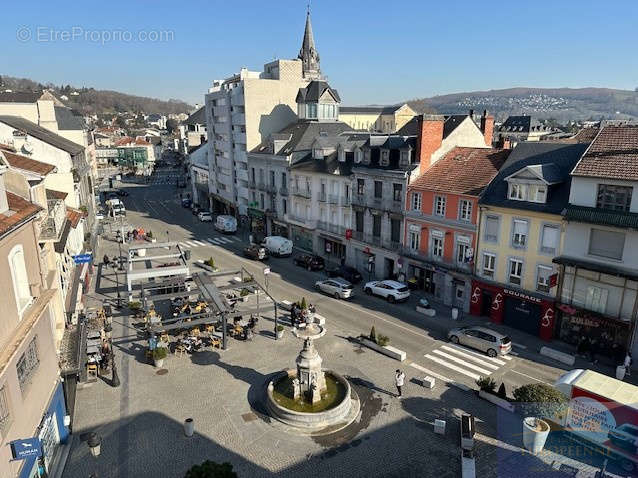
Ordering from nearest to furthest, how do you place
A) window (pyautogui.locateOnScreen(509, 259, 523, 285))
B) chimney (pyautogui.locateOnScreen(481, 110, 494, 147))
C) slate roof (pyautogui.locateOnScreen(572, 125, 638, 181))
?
1. slate roof (pyautogui.locateOnScreen(572, 125, 638, 181))
2. window (pyautogui.locateOnScreen(509, 259, 523, 285))
3. chimney (pyautogui.locateOnScreen(481, 110, 494, 147))

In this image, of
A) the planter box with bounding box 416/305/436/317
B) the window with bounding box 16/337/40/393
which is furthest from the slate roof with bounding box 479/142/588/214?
the window with bounding box 16/337/40/393

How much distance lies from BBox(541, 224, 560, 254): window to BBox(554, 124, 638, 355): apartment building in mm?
619

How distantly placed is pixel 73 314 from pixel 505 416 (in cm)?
2512

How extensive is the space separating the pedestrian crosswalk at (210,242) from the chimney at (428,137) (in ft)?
97.0

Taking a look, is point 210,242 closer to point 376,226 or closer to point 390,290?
point 376,226

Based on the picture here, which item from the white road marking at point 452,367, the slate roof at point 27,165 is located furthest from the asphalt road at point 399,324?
the slate roof at point 27,165

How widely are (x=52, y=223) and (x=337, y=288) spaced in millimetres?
22718

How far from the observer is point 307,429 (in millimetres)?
21562

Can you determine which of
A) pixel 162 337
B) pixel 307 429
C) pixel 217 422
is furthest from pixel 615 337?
pixel 162 337

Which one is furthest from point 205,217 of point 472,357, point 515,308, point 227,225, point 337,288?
point 472,357

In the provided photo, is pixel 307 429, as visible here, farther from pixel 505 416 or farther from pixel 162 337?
pixel 162 337

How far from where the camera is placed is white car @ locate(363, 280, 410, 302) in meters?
37.5

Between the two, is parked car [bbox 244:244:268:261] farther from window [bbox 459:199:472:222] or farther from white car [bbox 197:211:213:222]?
window [bbox 459:199:472:222]

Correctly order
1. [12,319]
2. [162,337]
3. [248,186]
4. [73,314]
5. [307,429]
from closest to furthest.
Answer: [12,319] < [307,429] < [73,314] < [162,337] < [248,186]
